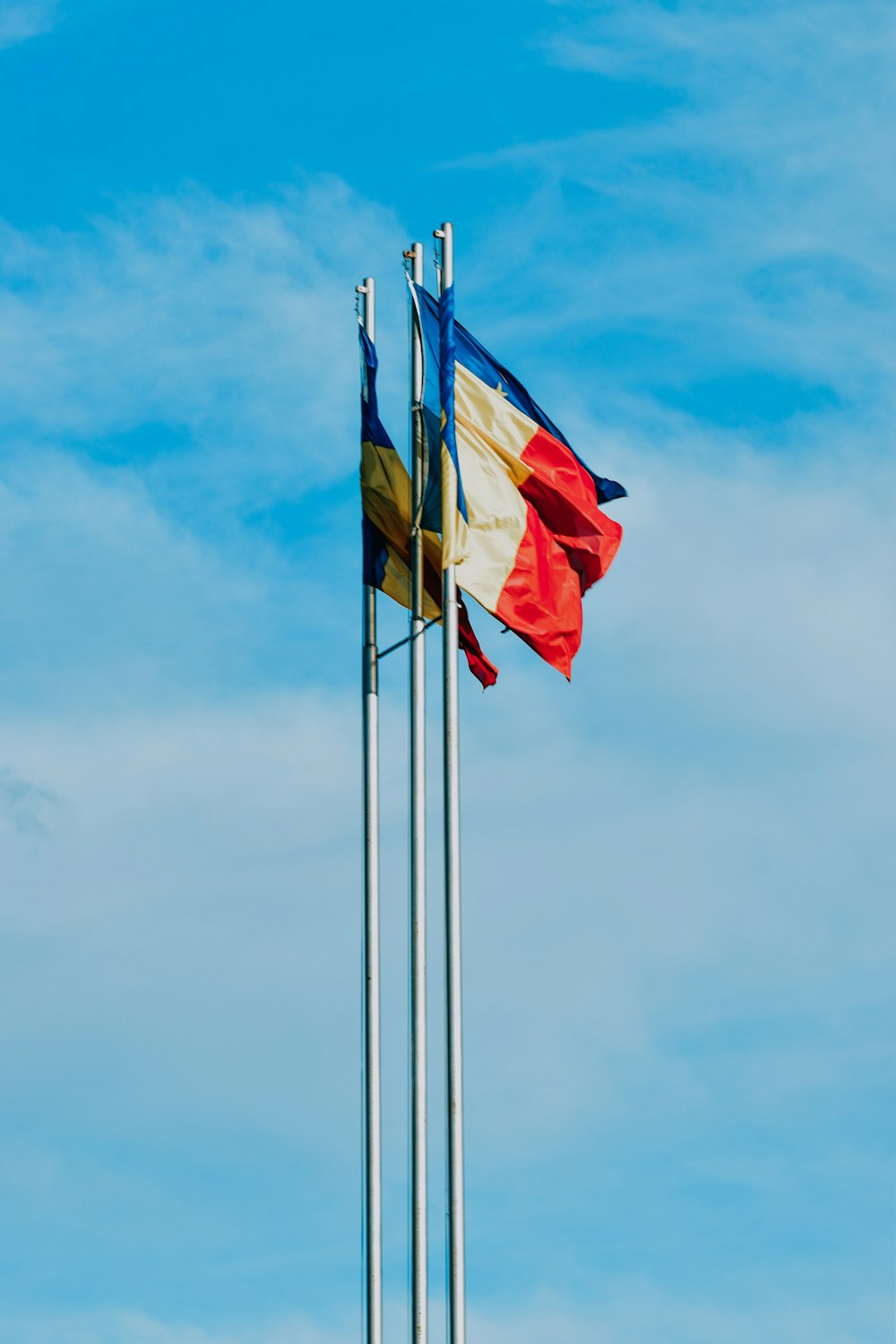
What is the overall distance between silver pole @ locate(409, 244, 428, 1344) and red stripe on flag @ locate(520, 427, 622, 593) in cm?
212

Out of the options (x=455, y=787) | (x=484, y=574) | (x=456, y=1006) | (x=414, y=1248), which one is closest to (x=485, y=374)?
(x=484, y=574)

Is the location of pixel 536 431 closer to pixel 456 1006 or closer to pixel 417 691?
pixel 417 691

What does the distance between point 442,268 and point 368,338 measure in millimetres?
2032

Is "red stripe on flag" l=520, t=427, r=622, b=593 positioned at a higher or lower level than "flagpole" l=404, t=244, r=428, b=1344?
higher

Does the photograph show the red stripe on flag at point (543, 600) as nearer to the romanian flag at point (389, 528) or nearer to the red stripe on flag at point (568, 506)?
the red stripe on flag at point (568, 506)

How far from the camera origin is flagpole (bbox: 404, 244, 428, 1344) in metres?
31.7

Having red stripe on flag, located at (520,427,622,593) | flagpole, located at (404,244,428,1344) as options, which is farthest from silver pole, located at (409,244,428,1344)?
red stripe on flag, located at (520,427,622,593)

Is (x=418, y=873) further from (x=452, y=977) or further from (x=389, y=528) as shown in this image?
(x=389, y=528)

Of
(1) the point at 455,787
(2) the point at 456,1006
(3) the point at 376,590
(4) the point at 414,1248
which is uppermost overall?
(3) the point at 376,590

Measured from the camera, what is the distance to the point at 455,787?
32.2 metres

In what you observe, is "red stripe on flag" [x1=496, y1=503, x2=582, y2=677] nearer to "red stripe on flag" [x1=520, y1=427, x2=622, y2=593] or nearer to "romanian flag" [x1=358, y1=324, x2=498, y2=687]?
"red stripe on flag" [x1=520, y1=427, x2=622, y2=593]

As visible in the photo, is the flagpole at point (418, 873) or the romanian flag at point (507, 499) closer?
the flagpole at point (418, 873)

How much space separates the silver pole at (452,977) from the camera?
29.7 metres

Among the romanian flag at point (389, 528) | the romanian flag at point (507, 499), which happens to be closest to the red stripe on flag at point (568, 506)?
the romanian flag at point (507, 499)
